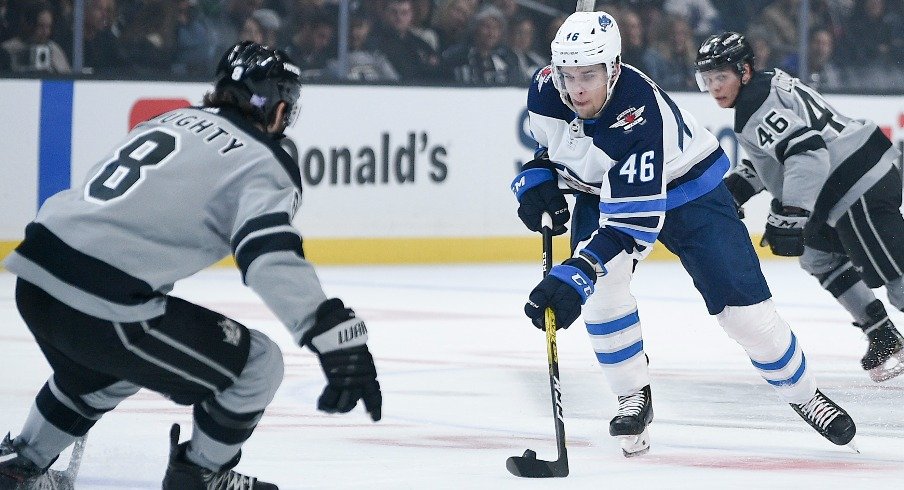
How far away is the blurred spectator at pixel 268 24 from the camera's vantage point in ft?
27.5

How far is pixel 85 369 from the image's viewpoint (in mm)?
3062

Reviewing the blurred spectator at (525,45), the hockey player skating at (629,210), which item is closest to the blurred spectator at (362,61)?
the blurred spectator at (525,45)

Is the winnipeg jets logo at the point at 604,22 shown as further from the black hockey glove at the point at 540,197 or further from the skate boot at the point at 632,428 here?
the skate boot at the point at 632,428

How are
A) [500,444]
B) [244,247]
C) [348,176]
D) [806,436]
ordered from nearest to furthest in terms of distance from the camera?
1. [244,247]
2. [500,444]
3. [806,436]
4. [348,176]

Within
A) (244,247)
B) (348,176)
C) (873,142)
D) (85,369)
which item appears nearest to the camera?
(244,247)

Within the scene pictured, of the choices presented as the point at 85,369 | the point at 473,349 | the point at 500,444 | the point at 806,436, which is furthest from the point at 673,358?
the point at 85,369

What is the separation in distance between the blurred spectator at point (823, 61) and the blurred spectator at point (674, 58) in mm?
768

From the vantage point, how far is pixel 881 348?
544 cm

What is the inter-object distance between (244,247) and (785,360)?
183cm

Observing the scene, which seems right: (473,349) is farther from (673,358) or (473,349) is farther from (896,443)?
(896,443)

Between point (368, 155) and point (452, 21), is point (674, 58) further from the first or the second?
point (368, 155)

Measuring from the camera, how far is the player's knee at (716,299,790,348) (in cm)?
400

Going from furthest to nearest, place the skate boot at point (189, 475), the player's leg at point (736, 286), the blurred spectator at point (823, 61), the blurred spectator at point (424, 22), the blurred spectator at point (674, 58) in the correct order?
the blurred spectator at point (823, 61)
the blurred spectator at point (674, 58)
the blurred spectator at point (424, 22)
the player's leg at point (736, 286)
the skate boot at point (189, 475)

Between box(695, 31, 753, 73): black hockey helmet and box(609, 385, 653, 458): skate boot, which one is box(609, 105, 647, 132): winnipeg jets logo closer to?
box(609, 385, 653, 458): skate boot
